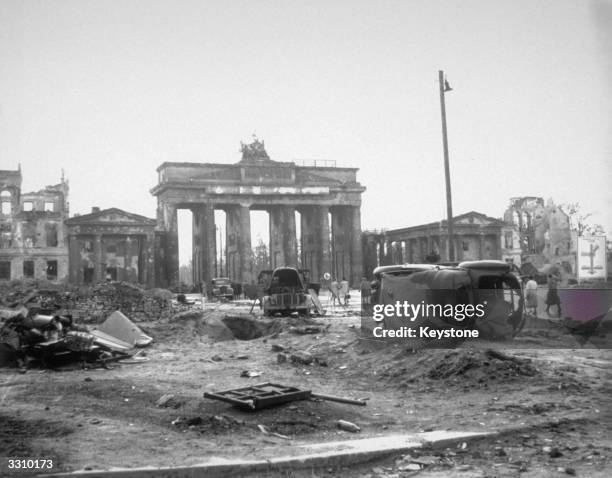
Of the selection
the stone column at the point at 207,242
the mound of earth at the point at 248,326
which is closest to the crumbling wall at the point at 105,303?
the mound of earth at the point at 248,326

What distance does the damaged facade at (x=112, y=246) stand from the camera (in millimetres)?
54781

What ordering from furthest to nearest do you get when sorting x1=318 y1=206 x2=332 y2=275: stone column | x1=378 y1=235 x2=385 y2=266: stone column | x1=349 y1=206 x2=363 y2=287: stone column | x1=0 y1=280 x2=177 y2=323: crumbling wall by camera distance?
x1=378 y1=235 x2=385 y2=266: stone column
x1=349 y1=206 x2=363 y2=287: stone column
x1=318 y1=206 x2=332 y2=275: stone column
x1=0 y1=280 x2=177 y2=323: crumbling wall

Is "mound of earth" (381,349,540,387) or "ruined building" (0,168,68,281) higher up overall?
"ruined building" (0,168,68,281)

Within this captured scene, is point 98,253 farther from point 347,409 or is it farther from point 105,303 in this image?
point 347,409

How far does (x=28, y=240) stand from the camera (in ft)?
198

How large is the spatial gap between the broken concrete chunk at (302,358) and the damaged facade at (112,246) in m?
45.2

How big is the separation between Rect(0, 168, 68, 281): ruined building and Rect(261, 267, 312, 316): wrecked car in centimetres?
4380

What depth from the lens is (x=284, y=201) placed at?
5862 centimetres

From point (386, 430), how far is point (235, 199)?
51.3 meters

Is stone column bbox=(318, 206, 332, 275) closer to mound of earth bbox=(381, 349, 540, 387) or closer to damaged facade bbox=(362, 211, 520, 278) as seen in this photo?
damaged facade bbox=(362, 211, 520, 278)

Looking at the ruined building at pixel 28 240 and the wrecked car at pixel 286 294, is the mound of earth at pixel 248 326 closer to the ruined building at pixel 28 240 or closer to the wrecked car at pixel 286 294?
the wrecked car at pixel 286 294

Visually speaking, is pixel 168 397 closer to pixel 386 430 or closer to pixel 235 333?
pixel 386 430

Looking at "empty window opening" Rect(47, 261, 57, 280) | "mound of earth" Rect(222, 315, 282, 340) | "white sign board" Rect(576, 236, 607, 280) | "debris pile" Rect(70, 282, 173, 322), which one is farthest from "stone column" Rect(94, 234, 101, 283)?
"white sign board" Rect(576, 236, 607, 280)

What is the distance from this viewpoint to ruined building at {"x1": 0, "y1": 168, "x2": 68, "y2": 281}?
5953cm
